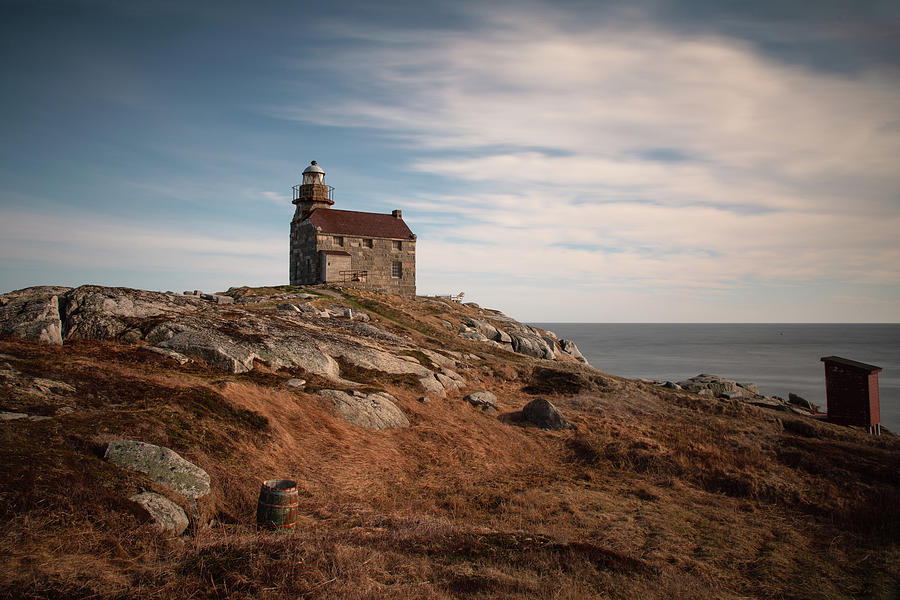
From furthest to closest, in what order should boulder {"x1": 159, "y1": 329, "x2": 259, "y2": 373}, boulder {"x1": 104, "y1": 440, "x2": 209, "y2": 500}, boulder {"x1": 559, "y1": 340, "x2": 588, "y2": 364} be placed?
boulder {"x1": 559, "y1": 340, "x2": 588, "y2": 364}
boulder {"x1": 159, "y1": 329, "x2": 259, "y2": 373}
boulder {"x1": 104, "y1": 440, "x2": 209, "y2": 500}

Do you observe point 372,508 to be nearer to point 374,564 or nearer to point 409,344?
point 374,564

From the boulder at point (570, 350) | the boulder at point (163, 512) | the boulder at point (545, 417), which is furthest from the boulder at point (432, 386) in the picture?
the boulder at point (570, 350)

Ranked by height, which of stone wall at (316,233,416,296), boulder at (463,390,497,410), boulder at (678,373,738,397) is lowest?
boulder at (678,373,738,397)

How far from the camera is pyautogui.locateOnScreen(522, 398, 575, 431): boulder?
1864cm

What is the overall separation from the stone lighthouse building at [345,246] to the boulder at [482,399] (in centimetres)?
2746

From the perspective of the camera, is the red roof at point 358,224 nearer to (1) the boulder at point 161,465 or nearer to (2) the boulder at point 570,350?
(2) the boulder at point 570,350

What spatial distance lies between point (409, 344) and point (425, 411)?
36.9 feet

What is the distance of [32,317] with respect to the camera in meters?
16.2

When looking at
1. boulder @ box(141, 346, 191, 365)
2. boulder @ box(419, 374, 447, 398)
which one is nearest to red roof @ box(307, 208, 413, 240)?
boulder @ box(419, 374, 447, 398)

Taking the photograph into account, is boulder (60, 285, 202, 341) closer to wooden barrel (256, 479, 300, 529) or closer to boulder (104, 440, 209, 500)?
boulder (104, 440, 209, 500)

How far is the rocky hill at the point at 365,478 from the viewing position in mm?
6723

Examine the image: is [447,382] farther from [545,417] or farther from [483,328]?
[483,328]

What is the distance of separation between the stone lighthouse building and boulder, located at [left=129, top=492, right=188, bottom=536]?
3808 cm

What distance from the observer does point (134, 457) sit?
8.80 metres
